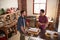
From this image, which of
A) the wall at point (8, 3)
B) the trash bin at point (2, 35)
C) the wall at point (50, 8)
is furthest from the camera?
the trash bin at point (2, 35)

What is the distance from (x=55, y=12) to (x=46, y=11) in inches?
4.5

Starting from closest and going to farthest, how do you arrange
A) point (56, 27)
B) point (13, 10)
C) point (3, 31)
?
point (56, 27)
point (13, 10)
point (3, 31)

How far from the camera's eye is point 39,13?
1.55 metres

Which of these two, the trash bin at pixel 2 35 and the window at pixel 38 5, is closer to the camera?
the window at pixel 38 5

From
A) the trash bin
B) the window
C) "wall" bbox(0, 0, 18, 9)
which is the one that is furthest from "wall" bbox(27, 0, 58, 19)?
the trash bin

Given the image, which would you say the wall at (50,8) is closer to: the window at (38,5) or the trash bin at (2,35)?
the window at (38,5)

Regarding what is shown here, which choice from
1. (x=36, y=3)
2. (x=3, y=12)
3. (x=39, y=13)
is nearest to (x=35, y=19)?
(x=39, y=13)

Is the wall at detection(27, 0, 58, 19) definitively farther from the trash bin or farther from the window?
the trash bin

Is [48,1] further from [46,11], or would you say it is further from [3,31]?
[3,31]

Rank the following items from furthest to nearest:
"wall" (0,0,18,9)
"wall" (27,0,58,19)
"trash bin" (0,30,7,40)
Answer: "trash bin" (0,30,7,40)
"wall" (0,0,18,9)
"wall" (27,0,58,19)

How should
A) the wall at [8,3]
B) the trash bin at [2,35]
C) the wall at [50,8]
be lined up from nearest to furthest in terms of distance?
1. the wall at [50,8]
2. the wall at [8,3]
3. the trash bin at [2,35]

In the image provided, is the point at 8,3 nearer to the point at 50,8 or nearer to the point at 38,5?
the point at 38,5

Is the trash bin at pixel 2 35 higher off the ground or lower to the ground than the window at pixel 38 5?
lower

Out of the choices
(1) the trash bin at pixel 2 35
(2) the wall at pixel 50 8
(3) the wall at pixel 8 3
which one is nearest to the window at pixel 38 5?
(2) the wall at pixel 50 8
